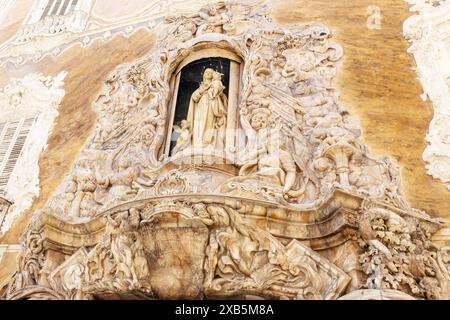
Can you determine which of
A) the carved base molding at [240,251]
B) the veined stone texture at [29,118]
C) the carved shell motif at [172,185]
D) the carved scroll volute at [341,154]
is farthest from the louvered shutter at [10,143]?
the carved scroll volute at [341,154]

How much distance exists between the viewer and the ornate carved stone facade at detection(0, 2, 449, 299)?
492 cm

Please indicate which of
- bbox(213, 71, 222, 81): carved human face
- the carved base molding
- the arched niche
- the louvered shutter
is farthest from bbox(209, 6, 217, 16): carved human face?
the carved base molding

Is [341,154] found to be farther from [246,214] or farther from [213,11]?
[213,11]

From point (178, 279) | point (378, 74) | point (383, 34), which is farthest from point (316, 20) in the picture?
point (178, 279)

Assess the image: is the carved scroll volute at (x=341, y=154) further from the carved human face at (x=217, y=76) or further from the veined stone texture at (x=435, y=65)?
the carved human face at (x=217, y=76)

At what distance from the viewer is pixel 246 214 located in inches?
208

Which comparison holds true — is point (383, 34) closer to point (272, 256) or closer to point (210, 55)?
point (210, 55)

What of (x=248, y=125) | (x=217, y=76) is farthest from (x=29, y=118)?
(x=248, y=125)

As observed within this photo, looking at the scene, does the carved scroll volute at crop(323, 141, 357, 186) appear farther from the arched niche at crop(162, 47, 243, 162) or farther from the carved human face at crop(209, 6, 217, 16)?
the carved human face at crop(209, 6, 217, 16)

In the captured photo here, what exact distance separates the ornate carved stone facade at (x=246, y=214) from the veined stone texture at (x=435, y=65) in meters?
0.58

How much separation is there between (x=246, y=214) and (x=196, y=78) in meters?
3.28

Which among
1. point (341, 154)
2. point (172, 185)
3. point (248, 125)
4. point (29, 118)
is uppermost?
point (29, 118)

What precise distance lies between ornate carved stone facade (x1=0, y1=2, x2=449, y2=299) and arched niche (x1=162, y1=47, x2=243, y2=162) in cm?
9

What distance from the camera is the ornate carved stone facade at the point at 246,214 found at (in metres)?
4.92
